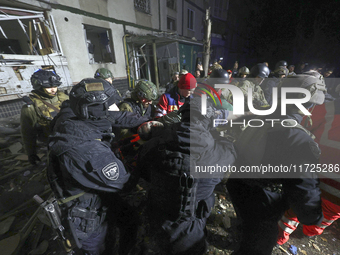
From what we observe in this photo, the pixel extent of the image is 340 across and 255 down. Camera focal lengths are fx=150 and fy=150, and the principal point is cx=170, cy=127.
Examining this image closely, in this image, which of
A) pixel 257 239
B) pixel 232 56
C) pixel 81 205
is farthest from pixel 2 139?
pixel 232 56

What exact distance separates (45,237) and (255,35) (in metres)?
26.4

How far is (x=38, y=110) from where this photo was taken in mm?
3061

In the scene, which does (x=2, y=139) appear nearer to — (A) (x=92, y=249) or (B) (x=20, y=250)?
(B) (x=20, y=250)

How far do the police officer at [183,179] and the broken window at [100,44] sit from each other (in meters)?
8.68

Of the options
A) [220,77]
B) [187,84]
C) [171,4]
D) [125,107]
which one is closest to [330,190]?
[187,84]

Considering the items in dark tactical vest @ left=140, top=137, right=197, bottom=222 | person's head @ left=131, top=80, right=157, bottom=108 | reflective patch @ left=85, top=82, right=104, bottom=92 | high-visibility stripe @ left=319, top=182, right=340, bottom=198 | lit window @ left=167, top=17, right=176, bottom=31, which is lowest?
high-visibility stripe @ left=319, top=182, right=340, bottom=198

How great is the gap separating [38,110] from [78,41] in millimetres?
5999

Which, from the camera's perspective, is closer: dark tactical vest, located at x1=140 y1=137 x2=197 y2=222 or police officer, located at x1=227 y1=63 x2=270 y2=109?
dark tactical vest, located at x1=140 y1=137 x2=197 y2=222

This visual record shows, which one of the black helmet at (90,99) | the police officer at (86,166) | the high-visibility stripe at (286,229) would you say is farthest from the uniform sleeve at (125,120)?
the high-visibility stripe at (286,229)

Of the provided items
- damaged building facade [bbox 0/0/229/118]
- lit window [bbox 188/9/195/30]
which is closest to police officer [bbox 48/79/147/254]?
damaged building facade [bbox 0/0/229/118]

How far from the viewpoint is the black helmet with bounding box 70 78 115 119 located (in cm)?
151

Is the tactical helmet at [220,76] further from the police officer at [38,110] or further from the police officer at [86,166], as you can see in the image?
the police officer at [38,110]

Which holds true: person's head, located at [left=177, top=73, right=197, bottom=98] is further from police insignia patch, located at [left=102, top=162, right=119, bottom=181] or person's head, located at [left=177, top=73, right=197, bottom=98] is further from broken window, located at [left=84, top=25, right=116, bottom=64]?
broken window, located at [left=84, top=25, right=116, bottom=64]

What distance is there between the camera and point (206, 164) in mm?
1446
